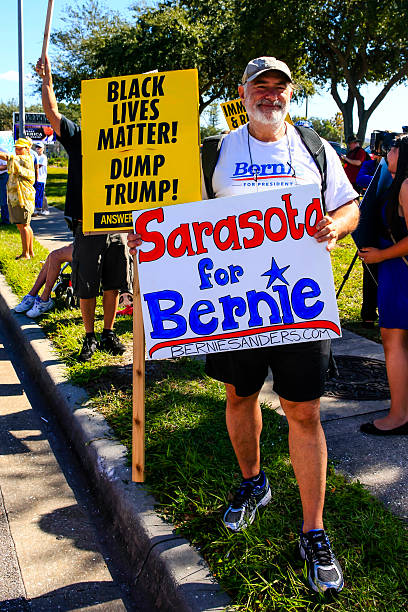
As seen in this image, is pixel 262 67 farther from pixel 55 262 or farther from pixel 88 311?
pixel 55 262

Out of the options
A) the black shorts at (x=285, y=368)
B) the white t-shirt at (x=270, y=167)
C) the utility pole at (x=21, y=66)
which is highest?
the utility pole at (x=21, y=66)

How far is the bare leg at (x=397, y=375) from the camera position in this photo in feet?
12.0

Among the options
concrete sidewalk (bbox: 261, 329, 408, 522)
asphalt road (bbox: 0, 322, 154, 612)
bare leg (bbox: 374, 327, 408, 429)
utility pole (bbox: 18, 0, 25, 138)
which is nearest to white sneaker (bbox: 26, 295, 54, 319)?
asphalt road (bbox: 0, 322, 154, 612)

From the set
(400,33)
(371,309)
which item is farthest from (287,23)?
(371,309)

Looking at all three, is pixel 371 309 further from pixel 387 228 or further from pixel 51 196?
pixel 51 196

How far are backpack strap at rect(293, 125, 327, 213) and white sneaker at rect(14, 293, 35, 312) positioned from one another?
4.48 metres

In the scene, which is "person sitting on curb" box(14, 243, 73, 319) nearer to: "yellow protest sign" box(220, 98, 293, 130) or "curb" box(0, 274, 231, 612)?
"curb" box(0, 274, 231, 612)

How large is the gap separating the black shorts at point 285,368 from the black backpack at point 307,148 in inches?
26.8

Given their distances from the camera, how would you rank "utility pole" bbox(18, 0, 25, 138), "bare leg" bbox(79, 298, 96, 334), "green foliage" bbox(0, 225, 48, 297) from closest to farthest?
"bare leg" bbox(79, 298, 96, 334) → "green foliage" bbox(0, 225, 48, 297) → "utility pole" bbox(18, 0, 25, 138)

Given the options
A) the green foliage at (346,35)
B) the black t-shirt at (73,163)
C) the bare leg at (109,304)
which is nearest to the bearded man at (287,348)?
the black t-shirt at (73,163)

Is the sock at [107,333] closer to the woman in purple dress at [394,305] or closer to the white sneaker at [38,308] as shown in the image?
the white sneaker at [38,308]

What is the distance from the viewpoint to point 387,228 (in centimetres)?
371

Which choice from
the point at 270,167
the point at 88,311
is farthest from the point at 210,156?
the point at 88,311

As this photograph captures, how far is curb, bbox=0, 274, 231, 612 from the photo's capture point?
240 cm
